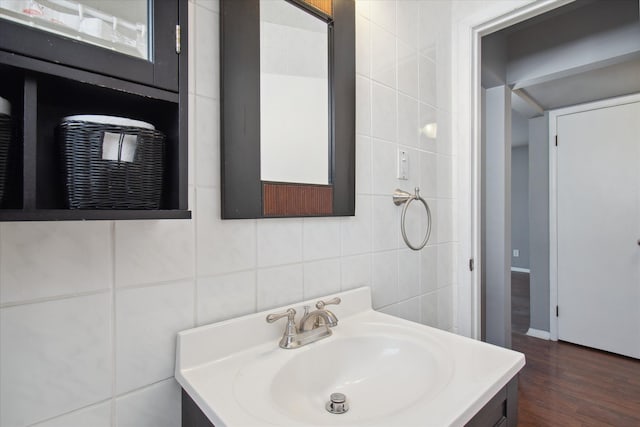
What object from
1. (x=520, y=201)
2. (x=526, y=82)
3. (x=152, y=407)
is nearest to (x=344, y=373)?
(x=152, y=407)

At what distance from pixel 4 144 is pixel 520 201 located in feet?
21.8

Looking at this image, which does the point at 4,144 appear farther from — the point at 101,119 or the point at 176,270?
the point at 176,270

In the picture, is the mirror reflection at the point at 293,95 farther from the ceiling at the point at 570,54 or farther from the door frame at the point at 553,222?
the door frame at the point at 553,222

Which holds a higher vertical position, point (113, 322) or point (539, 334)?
point (113, 322)

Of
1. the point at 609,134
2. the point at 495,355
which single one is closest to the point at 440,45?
the point at 495,355

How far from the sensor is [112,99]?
1.89 ft

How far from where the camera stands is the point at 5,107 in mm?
457

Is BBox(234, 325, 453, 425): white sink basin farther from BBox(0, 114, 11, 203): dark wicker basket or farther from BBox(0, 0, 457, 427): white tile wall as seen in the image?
BBox(0, 114, 11, 203): dark wicker basket

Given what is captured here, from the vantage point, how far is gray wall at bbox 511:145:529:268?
576cm

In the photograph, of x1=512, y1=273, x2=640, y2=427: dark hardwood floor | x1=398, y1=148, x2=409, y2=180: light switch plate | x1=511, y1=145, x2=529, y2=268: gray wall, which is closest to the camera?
x1=398, y1=148, x2=409, y2=180: light switch plate

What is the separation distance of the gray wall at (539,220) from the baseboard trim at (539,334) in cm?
3

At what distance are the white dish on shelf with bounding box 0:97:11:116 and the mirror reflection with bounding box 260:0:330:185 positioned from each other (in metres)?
0.49

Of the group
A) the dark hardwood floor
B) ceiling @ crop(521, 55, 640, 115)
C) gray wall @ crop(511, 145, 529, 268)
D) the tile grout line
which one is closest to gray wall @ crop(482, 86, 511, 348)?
the dark hardwood floor

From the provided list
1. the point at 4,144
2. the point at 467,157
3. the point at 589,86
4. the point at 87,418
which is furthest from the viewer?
the point at 589,86
